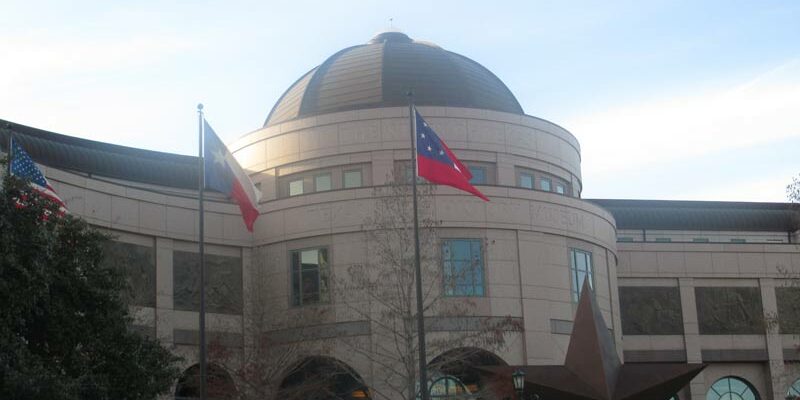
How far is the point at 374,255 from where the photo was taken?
141ft

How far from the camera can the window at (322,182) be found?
158ft

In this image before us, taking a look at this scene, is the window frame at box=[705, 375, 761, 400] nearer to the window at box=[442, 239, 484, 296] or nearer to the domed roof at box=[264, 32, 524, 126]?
the domed roof at box=[264, 32, 524, 126]

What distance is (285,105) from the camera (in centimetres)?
5334

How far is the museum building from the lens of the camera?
141 feet

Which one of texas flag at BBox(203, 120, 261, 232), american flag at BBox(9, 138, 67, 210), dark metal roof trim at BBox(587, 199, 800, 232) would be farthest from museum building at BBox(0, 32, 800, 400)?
texas flag at BBox(203, 120, 261, 232)

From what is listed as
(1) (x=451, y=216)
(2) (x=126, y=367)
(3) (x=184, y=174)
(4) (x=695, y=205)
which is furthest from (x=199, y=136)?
(4) (x=695, y=205)

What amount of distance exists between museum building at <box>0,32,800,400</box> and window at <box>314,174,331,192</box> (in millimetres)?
65

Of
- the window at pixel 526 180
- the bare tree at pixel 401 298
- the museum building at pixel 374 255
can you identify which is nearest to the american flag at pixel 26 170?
the museum building at pixel 374 255

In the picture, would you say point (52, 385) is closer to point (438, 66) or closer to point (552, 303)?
point (552, 303)

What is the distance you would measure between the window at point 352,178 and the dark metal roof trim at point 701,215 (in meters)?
20.2

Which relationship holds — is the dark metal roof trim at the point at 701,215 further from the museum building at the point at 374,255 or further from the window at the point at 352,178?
the window at the point at 352,178

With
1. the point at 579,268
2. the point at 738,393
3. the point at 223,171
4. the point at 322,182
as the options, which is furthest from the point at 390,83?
the point at 738,393

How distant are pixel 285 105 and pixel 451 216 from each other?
12.6 m

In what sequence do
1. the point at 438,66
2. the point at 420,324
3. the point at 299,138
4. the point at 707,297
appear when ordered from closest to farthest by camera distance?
the point at 420,324 < the point at 299,138 < the point at 438,66 < the point at 707,297
